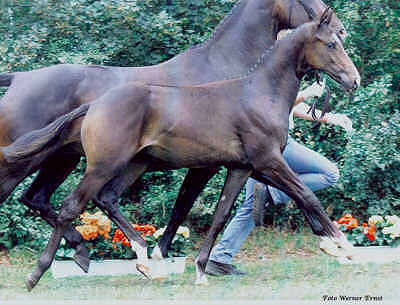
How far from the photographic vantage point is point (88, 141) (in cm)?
564

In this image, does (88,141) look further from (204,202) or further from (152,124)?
(204,202)

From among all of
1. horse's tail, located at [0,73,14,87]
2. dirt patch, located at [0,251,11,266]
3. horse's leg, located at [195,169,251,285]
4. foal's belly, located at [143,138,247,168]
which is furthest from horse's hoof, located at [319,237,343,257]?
dirt patch, located at [0,251,11,266]

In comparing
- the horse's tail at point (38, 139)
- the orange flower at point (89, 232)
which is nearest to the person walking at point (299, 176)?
the orange flower at point (89, 232)

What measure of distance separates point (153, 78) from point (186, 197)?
111 cm

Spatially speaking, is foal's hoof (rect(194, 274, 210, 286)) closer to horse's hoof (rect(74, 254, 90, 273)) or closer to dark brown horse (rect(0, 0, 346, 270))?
dark brown horse (rect(0, 0, 346, 270))

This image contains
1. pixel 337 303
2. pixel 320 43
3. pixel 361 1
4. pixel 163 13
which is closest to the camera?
pixel 337 303

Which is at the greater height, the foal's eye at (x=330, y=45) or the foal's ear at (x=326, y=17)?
the foal's ear at (x=326, y=17)

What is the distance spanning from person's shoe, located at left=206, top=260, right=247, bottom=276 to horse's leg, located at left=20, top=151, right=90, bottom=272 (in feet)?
3.69

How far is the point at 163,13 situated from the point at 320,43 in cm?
303

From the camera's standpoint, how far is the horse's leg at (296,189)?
5.74m

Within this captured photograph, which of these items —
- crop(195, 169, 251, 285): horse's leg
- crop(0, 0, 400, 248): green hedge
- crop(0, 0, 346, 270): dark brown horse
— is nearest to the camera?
crop(195, 169, 251, 285): horse's leg

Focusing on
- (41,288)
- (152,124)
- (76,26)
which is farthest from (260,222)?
(76,26)

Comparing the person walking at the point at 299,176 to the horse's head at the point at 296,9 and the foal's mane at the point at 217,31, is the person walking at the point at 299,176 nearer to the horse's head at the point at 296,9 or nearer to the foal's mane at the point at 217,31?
the horse's head at the point at 296,9

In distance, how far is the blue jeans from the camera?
671 centimetres
